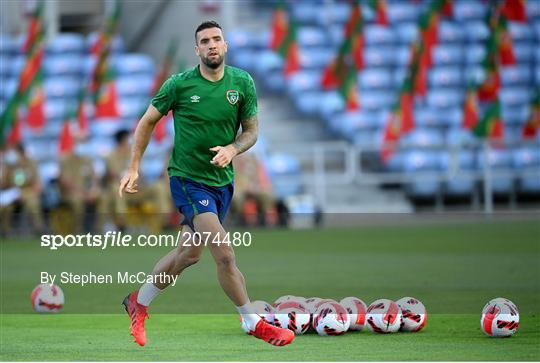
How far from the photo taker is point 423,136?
25.6 m

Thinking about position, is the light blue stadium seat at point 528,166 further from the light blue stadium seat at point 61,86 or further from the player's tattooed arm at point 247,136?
the player's tattooed arm at point 247,136

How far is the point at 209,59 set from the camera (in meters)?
8.87

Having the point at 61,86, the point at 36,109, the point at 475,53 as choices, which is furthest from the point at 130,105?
the point at 475,53

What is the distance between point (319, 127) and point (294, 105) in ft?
2.06

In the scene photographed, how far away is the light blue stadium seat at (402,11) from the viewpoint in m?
26.6

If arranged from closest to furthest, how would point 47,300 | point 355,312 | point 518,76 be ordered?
point 355,312 → point 47,300 → point 518,76

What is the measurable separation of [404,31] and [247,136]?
17.8m

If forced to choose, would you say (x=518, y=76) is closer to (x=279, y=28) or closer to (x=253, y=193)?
(x=279, y=28)

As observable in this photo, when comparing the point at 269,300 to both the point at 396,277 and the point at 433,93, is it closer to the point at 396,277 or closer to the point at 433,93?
the point at 396,277

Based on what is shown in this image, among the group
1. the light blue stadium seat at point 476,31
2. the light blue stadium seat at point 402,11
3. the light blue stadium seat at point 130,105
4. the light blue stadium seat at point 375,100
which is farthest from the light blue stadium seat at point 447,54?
the light blue stadium seat at point 130,105

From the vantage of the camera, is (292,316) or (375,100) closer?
(292,316)

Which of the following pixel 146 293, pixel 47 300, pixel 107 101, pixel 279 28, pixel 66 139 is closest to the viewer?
pixel 146 293

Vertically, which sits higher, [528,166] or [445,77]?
[445,77]

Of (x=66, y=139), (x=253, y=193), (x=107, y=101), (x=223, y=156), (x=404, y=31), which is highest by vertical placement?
(x=223, y=156)
